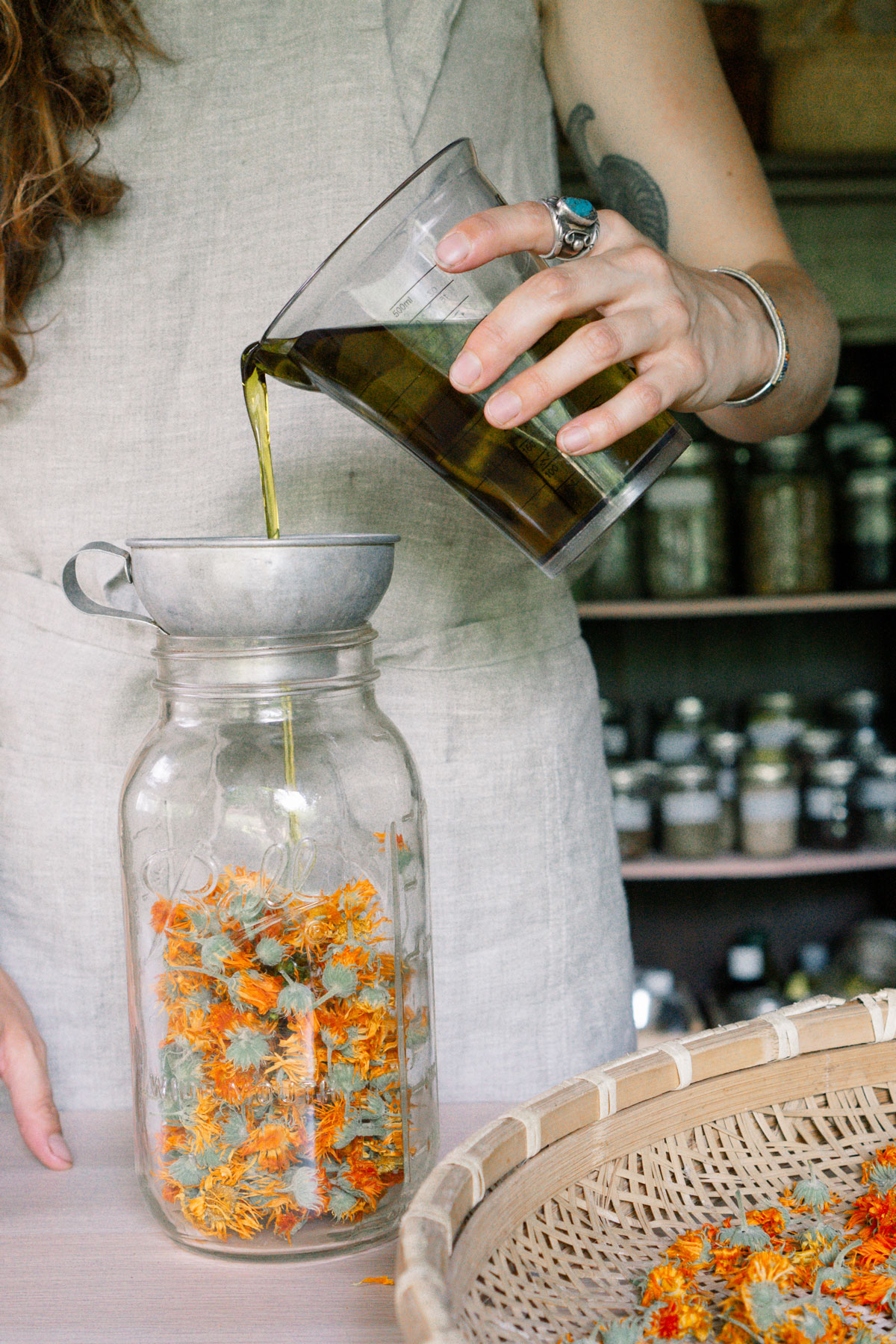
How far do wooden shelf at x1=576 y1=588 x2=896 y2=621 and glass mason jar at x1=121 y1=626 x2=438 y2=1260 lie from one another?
158 cm

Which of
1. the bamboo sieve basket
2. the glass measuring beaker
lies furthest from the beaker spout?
the bamboo sieve basket

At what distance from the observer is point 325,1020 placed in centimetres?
55

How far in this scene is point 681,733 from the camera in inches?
87.9

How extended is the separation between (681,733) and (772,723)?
0.54 ft

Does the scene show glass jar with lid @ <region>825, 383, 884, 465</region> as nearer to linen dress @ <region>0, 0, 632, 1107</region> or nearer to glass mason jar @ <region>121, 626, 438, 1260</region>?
linen dress @ <region>0, 0, 632, 1107</region>

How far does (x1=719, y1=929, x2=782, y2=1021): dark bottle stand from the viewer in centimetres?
224

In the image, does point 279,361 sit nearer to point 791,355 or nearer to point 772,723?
point 791,355

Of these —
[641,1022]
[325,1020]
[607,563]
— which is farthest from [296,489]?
[641,1022]

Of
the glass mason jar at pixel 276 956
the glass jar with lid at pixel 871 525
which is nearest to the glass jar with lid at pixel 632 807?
the glass jar with lid at pixel 871 525

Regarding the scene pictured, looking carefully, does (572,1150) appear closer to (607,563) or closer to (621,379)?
(621,379)

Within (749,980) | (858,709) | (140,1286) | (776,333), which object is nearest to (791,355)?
(776,333)

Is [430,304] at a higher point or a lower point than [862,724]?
higher

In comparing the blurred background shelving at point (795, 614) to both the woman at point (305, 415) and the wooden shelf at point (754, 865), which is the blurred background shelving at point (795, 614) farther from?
the woman at point (305, 415)

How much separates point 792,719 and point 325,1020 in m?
1.86
